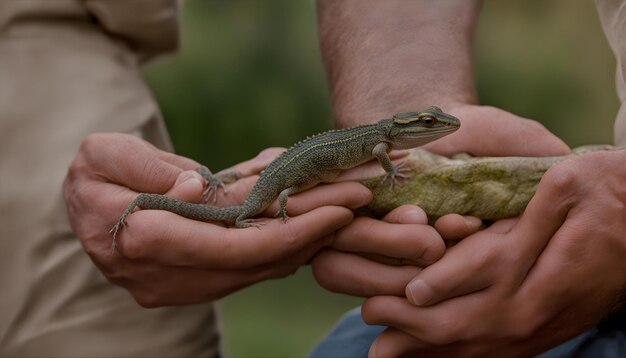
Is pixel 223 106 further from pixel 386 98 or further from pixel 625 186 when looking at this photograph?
pixel 625 186

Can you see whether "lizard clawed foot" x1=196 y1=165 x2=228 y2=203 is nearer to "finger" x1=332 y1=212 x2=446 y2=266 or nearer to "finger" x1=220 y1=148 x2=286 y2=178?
"finger" x1=220 y1=148 x2=286 y2=178

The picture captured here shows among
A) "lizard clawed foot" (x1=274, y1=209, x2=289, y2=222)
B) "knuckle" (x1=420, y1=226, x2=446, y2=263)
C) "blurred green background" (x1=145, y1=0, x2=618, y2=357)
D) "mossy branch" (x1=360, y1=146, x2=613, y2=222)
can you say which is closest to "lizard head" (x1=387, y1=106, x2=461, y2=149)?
"mossy branch" (x1=360, y1=146, x2=613, y2=222)

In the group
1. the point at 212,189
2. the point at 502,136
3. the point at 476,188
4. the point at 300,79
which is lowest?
the point at 300,79

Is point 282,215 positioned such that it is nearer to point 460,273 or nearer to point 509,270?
point 460,273

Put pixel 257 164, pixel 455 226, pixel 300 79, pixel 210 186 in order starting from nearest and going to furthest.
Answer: pixel 455 226, pixel 210 186, pixel 257 164, pixel 300 79

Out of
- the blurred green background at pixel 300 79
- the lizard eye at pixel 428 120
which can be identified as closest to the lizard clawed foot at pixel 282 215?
the lizard eye at pixel 428 120

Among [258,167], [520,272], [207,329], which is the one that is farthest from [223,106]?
[520,272]

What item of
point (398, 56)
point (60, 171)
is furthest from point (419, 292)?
point (60, 171)
